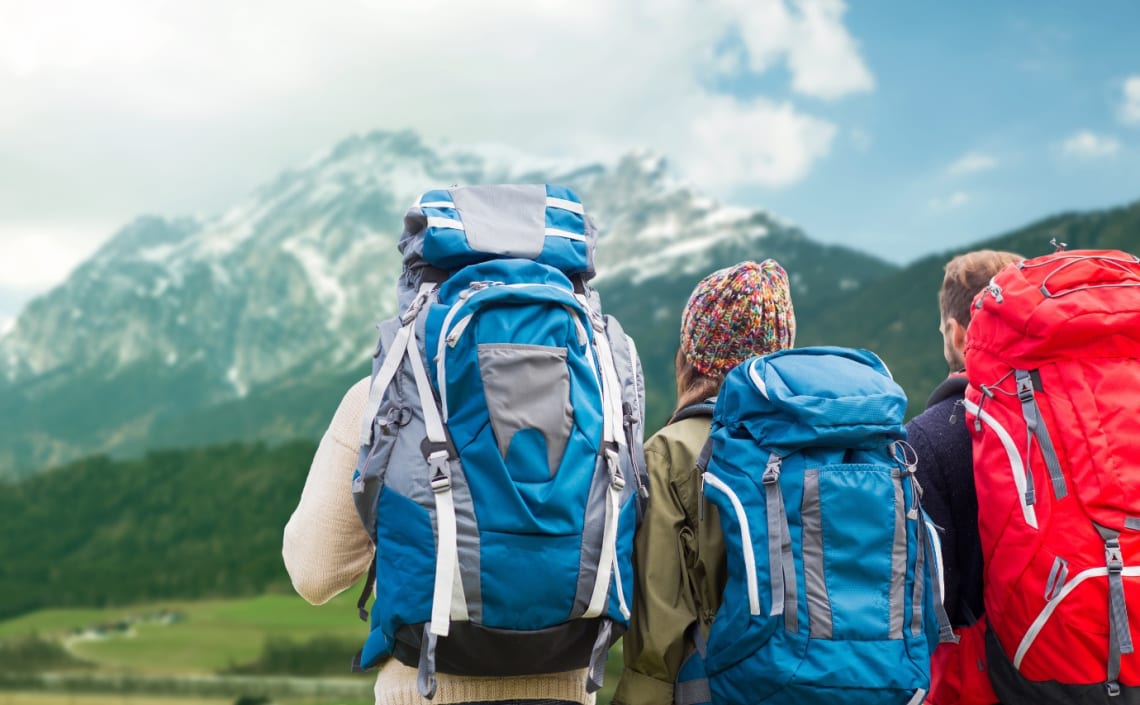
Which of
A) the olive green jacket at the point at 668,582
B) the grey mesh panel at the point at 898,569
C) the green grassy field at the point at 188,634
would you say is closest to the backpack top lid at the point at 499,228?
the olive green jacket at the point at 668,582

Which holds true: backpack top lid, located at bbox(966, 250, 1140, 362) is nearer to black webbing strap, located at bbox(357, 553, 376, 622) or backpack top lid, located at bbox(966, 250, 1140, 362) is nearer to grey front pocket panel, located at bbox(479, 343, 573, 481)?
grey front pocket panel, located at bbox(479, 343, 573, 481)

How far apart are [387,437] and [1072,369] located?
8.24 ft

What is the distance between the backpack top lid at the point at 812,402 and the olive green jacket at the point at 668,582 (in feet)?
1.14

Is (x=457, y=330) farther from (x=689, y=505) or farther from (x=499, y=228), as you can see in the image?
(x=689, y=505)

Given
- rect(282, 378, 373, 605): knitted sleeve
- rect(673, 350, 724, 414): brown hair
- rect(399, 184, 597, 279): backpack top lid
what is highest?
rect(399, 184, 597, 279): backpack top lid

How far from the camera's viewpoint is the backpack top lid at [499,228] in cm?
336

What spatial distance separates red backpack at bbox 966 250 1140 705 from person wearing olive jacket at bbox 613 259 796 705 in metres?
0.88

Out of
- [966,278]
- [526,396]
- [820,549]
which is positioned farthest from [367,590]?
[966,278]

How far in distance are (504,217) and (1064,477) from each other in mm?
2245

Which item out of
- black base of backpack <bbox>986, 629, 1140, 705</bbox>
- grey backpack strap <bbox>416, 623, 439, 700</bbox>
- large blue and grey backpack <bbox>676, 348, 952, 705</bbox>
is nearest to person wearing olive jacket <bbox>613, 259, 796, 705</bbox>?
large blue and grey backpack <bbox>676, 348, 952, 705</bbox>

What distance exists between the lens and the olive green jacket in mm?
3454

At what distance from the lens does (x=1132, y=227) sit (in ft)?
437

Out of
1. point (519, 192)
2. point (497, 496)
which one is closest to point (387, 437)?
point (497, 496)

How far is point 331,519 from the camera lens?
3.40 m
